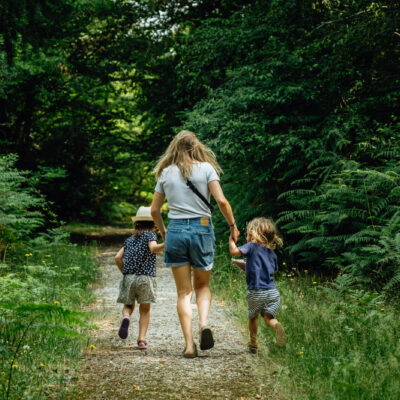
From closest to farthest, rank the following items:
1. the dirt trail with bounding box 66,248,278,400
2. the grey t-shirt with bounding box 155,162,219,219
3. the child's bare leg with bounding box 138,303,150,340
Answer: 1. the dirt trail with bounding box 66,248,278,400
2. the grey t-shirt with bounding box 155,162,219,219
3. the child's bare leg with bounding box 138,303,150,340

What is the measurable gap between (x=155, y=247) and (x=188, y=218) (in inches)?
23.7

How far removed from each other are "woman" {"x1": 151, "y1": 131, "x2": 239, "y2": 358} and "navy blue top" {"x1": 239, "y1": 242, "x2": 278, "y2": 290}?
276 mm

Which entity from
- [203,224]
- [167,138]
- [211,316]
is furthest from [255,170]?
[167,138]

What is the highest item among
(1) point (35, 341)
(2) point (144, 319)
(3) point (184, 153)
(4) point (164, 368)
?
(3) point (184, 153)

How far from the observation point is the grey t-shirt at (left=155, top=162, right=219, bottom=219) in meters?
4.58

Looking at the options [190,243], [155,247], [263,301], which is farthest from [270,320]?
[155,247]

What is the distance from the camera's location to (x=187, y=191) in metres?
4.58

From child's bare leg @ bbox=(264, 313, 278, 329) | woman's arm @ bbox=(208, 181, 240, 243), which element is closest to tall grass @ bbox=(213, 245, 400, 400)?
child's bare leg @ bbox=(264, 313, 278, 329)

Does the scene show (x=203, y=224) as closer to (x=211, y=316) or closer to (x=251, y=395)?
(x=251, y=395)

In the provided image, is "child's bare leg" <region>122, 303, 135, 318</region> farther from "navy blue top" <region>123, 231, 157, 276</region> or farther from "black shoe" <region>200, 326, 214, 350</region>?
"black shoe" <region>200, 326, 214, 350</region>

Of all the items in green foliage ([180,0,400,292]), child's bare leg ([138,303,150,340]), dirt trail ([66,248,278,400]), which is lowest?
dirt trail ([66,248,278,400])

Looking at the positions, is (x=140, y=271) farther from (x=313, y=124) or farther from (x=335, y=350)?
(x=313, y=124)

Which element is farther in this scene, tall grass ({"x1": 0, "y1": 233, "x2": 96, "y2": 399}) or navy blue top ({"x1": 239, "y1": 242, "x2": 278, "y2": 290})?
navy blue top ({"x1": 239, "y1": 242, "x2": 278, "y2": 290})

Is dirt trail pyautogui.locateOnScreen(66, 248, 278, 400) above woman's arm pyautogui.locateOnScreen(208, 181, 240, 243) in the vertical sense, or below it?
below
